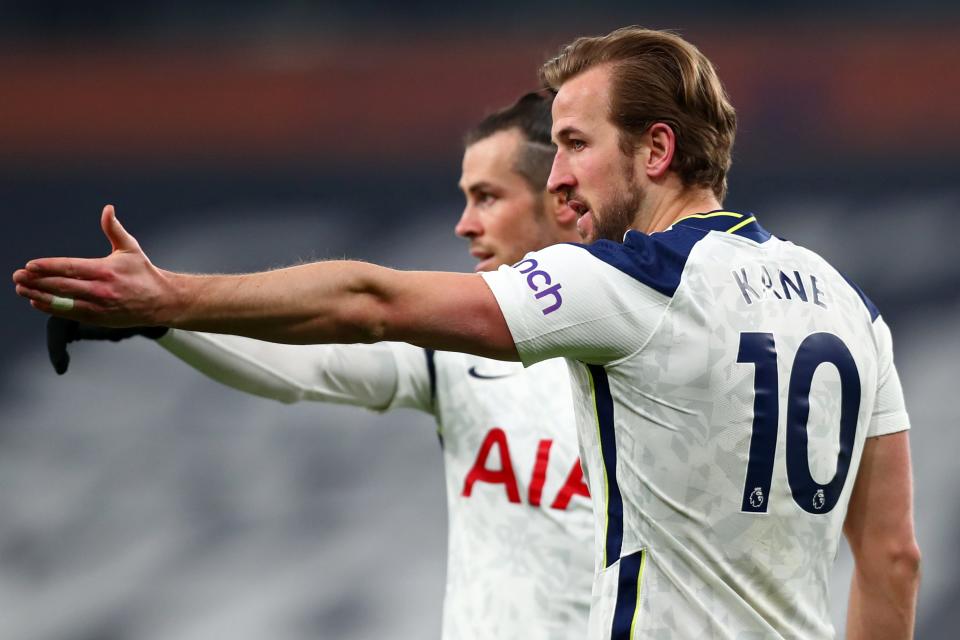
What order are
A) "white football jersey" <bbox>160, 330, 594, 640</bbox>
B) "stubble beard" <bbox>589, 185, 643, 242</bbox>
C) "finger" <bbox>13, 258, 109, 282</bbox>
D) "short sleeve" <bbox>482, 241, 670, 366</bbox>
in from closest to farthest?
"finger" <bbox>13, 258, 109, 282</bbox> < "short sleeve" <bbox>482, 241, 670, 366</bbox> < "stubble beard" <bbox>589, 185, 643, 242</bbox> < "white football jersey" <bbox>160, 330, 594, 640</bbox>

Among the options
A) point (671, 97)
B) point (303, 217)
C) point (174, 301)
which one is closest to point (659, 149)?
point (671, 97)

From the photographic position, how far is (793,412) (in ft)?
5.65

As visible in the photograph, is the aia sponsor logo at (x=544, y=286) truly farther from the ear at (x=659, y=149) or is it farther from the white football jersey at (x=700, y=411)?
the ear at (x=659, y=149)

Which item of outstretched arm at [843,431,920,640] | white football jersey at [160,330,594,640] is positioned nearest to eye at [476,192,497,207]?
white football jersey at [160,330,594,640]

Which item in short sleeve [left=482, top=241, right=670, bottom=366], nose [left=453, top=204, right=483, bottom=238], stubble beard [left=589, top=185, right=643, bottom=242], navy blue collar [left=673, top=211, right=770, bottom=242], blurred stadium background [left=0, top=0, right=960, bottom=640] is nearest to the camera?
short sleeve [left=482, top=241, right=670, bottom=366]

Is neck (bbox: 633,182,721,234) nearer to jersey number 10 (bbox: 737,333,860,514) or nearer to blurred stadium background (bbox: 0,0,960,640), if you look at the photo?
jersey number 10 (bbox: 737,333,860,514)

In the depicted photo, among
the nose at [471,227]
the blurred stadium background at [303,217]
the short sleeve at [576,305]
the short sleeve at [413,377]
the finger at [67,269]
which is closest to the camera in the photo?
the finger at [67,269]

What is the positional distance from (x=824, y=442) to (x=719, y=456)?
0.59ft

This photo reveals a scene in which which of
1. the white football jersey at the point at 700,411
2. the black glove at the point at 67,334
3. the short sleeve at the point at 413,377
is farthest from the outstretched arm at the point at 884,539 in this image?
the black glove at the point at 67,334

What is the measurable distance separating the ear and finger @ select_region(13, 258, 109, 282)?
33.3 inches

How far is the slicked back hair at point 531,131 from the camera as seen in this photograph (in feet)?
9.25

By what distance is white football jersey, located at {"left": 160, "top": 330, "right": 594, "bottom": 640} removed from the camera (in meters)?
2.44

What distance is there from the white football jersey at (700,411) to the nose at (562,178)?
0.22 m

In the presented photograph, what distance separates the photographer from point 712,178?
1.92 m
